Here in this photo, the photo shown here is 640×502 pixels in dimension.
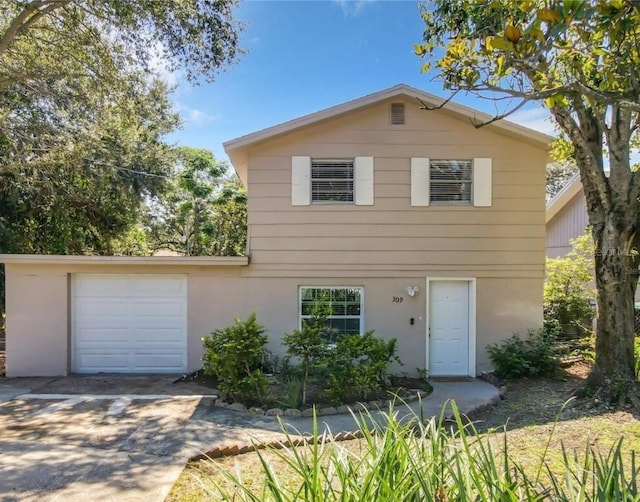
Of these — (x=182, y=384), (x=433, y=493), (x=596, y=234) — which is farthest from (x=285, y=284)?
(x=433, y=493)

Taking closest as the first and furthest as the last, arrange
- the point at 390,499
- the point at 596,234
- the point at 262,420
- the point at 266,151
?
the point at 390,499 < the point at 262,420 < the point at 596,234 < the point at 266,151

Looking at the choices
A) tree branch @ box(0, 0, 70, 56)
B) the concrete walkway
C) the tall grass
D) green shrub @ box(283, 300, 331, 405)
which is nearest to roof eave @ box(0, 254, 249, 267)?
the concrete walkway

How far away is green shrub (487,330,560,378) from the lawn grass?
0.49m

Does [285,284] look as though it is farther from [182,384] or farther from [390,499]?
[390,499]

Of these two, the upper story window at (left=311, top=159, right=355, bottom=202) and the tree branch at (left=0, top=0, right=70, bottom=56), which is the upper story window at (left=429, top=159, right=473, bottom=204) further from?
the tree branch at (left=0, top=0, right=70, bottom=56)

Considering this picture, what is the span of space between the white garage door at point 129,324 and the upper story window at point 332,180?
11.0 feet

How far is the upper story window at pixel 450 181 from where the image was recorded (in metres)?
8.07

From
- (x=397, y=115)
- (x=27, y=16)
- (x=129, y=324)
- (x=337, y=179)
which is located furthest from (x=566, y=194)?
(x=27, y=16)

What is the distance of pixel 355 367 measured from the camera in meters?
6.03

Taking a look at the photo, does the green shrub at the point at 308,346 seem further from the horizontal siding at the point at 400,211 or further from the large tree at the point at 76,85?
the large tree at the point at 76,85

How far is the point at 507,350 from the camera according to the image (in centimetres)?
763

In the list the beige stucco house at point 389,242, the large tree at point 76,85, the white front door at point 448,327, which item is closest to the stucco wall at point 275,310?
the beige stucco house at point 389,242

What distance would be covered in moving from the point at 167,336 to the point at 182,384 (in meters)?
1.25

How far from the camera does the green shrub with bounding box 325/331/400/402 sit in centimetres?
593
